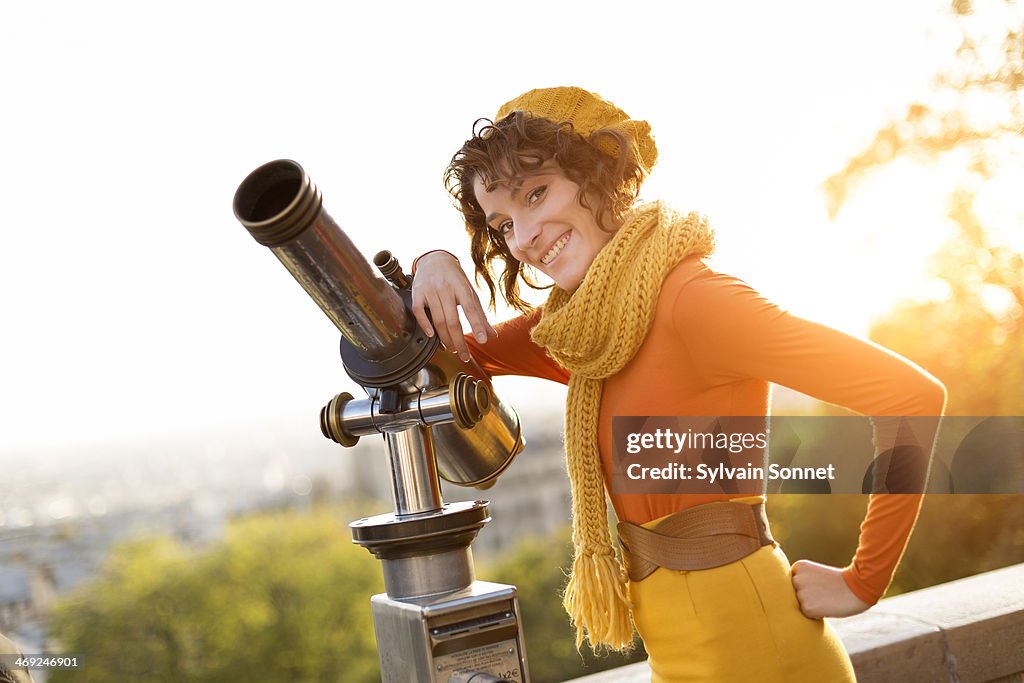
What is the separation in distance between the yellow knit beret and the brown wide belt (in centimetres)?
48

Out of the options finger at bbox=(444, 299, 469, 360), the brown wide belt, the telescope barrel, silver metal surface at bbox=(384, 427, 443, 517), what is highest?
the telescope barrel

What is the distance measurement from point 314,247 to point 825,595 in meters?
0.70

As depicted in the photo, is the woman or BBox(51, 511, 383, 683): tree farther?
BBox(51, 511, 383, 683): tree

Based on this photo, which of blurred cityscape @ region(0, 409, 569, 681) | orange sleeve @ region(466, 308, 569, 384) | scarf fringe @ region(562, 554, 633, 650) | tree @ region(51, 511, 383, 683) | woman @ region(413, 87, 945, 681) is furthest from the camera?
tree @ region(51, 511, 383, 683)

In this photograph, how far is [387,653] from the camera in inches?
43.3

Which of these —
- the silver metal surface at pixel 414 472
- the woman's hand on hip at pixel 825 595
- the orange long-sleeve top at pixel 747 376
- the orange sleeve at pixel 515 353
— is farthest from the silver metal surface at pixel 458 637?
the orange sleeve at pixel 515 353

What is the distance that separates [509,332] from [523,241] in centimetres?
27

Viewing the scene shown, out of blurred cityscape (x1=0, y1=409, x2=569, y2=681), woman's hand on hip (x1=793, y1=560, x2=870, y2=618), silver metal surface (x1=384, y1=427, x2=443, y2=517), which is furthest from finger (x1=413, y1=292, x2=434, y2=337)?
blurred cityscape (x1=0, y1=409, x2=569, y2=681)

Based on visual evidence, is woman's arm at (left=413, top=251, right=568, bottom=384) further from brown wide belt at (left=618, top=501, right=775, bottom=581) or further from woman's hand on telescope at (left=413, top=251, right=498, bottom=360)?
brown wide belt at (left=618, top=501, right=775, bottom=581)

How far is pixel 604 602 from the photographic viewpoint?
1.16m

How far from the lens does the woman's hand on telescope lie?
44.6 inches

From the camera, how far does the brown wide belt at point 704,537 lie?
1096 mm

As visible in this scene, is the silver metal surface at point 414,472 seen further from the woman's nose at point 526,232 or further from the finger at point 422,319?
the woman's nose at point 526,232

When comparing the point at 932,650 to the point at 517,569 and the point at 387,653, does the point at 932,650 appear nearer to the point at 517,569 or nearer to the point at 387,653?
the point at 387,653
